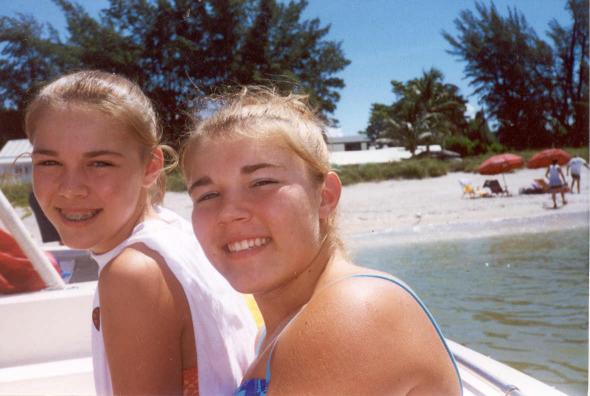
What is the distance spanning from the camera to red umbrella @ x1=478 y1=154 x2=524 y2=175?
2319cm

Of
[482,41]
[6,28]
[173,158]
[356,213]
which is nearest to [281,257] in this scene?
[173,158]

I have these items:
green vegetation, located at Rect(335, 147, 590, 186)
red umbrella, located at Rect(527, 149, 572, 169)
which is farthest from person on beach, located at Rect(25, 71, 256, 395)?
green vegetation, located at Rect(335, 147, 590, 186)

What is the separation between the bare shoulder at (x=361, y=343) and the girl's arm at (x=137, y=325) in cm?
39

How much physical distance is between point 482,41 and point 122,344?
14.3 metres

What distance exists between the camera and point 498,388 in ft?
5.55

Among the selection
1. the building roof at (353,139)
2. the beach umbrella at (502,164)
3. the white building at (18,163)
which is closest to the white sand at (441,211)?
the beach umbrella at (502,164)

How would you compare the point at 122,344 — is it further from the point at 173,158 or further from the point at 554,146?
the point at 554,146

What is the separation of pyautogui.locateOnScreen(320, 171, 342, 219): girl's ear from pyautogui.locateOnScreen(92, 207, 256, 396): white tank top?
1.15 feet

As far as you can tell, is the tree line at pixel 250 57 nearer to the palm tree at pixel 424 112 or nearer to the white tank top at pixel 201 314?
the white tank top at pixel 201 314

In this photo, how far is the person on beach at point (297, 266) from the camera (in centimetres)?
89

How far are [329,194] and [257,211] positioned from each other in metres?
0.20

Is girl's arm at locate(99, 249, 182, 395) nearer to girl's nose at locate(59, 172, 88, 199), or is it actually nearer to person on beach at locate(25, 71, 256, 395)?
person on beach at locate(25, 71, 256, 395)

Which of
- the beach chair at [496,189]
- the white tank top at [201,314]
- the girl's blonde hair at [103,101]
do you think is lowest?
the beach chair at [496,189]

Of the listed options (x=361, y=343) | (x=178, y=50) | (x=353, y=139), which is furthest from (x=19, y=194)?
(x=353, y=139)
